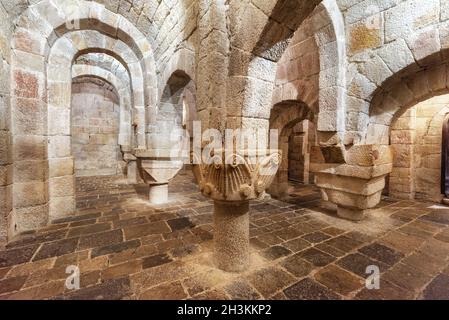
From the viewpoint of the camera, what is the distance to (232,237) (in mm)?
1854

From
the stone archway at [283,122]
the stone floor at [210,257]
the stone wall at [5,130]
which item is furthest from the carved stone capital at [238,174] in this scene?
the stone archway at [283,122]

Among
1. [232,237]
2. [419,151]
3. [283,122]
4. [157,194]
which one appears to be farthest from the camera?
[283,122]

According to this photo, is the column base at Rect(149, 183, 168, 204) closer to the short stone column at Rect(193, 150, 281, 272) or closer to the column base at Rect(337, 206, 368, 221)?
the short stone column at Rect(193, 150, 281, 272)

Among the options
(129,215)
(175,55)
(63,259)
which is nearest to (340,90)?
(175,55)

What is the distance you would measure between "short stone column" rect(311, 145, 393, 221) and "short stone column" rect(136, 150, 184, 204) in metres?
2.50

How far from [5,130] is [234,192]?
2684 millimetres

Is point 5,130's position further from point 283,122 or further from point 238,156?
point 283,122

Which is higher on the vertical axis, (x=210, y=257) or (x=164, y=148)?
(x=164, y=148)

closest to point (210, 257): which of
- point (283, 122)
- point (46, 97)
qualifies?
point (46, 97)

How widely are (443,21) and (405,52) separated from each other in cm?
40

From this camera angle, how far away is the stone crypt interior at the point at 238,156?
1.68 metres

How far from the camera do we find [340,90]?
3.02 metres

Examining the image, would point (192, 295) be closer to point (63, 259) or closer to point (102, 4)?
point (63, 259)

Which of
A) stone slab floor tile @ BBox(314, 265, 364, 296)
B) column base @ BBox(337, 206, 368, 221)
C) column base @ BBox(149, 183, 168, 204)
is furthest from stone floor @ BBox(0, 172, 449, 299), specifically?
column base @ BBox(149, 183, 168, 204)
